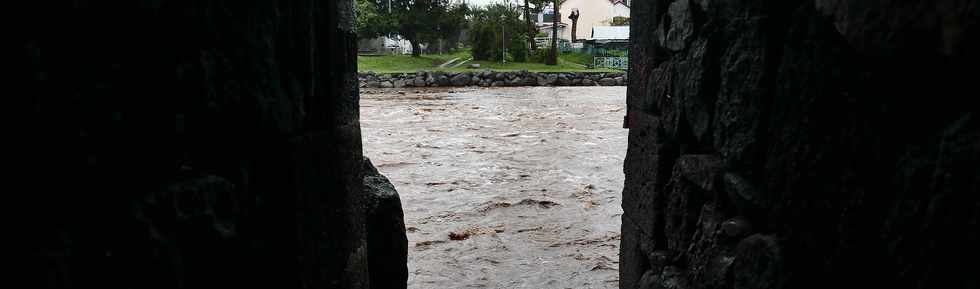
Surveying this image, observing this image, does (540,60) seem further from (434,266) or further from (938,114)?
(938,114)

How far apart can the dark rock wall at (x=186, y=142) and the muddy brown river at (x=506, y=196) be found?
175cm

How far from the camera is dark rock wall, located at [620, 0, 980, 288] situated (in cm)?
114

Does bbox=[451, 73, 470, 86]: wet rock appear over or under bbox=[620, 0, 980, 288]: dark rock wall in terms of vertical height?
under

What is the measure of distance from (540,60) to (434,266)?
30296 millimetres

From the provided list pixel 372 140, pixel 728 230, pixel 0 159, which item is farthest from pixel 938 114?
pixel 372 140

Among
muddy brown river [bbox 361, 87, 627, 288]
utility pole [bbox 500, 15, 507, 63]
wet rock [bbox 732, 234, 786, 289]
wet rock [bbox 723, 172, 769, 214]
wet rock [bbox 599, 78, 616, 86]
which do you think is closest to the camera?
wet rock [bbox 732, 234, 786, 289]

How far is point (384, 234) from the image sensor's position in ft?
9.57

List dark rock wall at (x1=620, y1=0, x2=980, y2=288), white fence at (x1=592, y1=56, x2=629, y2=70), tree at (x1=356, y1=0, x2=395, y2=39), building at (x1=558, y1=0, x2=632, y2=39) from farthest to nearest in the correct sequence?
building at (x1=558, y1=0, x2=632, y2=39), white fence at (x1=592, y1=56, x2=629, y2=70), tree at (x1=356, y1=0, x2=395, y2=39), dark rock wall at (x1=620, y1=0, x2=980, y2=288)

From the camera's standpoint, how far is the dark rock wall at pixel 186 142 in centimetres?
128

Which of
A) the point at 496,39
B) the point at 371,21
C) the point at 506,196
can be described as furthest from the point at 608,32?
the point at 506,196

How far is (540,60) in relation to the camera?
33781 mm

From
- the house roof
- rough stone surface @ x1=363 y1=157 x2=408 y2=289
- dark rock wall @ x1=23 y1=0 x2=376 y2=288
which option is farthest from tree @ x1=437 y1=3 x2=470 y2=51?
dark rock wall @ x1=23 y1=0 x2=376 y2=288

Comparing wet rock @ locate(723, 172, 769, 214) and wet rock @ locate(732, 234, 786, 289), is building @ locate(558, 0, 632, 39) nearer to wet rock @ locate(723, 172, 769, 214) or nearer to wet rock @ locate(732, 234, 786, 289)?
wet rock @ locate(723, 172, 769, 214)

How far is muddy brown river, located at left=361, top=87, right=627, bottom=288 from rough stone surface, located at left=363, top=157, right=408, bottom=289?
662 millimetres
